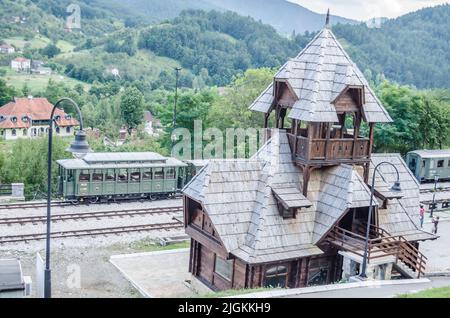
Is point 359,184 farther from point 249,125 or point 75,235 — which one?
point 249,125

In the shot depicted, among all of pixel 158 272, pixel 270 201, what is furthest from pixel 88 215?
pixel 270 201

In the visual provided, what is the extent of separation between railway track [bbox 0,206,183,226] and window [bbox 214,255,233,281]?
11.5 meters

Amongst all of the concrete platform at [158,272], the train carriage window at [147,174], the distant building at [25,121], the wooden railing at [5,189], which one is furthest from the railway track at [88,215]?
the distant building at [25,121]

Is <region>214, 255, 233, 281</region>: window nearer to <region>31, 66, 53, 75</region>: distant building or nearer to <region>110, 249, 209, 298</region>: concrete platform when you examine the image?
<region>110, 249, 209, 298</region>: concrete platform

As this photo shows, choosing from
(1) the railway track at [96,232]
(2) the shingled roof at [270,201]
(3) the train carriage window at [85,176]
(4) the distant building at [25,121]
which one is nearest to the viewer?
(2) the shingled roof at [270,201]

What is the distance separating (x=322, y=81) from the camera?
816 inches

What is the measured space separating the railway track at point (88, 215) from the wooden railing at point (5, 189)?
701 centimetres

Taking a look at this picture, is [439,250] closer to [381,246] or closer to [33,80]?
[381,246]

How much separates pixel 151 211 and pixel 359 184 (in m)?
14.9

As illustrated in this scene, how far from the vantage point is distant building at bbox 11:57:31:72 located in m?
139

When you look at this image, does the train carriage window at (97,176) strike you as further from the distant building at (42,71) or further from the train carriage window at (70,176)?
the distant building at (42,71)

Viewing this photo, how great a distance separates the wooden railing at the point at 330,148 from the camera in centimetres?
2055

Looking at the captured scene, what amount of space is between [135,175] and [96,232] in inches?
299
